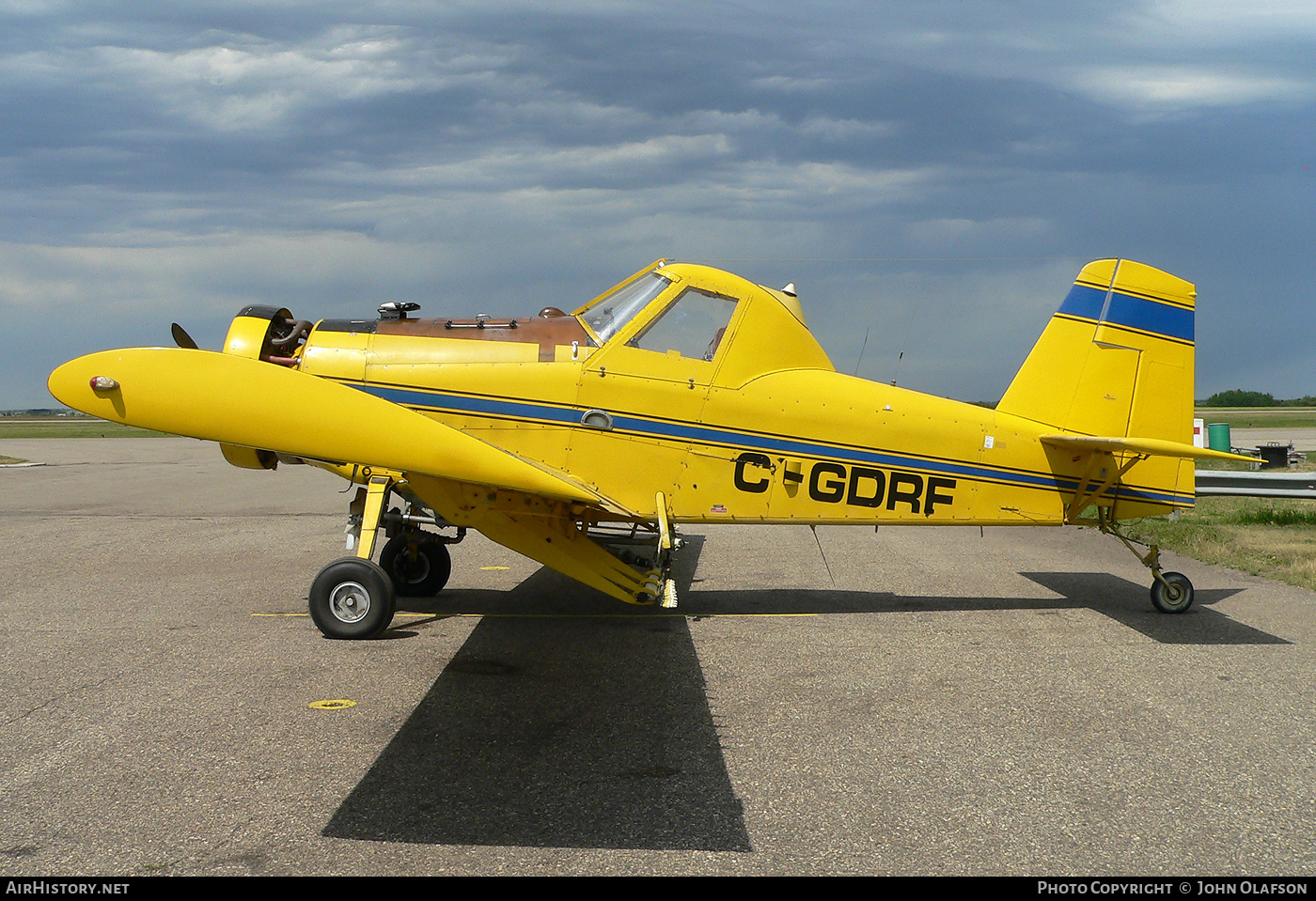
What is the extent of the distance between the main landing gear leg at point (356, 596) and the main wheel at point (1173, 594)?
670 centimetres

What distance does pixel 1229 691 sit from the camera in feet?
19.8

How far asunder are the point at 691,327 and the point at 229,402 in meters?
3.43

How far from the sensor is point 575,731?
520cm

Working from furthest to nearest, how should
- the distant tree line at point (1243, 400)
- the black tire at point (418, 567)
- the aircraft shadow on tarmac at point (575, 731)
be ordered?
the distant tree line at point (1243, 400) < the black tire at point (418, 567) < the aircraft shadow on tarmac at point (575, 731)

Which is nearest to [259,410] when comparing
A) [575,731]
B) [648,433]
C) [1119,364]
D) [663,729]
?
[575,731]

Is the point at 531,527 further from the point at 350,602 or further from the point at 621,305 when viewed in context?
the point at 621,305

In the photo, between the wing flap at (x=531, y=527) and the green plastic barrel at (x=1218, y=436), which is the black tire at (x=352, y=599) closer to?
the wing flap at (x=531, y=527)

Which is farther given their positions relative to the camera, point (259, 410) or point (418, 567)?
point (418, 567)

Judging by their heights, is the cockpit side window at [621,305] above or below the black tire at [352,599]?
above

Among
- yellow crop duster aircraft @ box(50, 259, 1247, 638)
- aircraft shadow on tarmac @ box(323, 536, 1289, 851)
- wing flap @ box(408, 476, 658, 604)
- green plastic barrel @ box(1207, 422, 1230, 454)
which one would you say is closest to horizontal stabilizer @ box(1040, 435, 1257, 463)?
yellow crop duster aircraft @ box(50, 259, 1247, 638)

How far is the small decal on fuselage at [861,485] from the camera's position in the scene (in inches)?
297

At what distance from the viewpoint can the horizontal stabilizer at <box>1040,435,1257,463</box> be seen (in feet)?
24.7

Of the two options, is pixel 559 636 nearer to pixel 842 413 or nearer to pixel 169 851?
pixel 842 413

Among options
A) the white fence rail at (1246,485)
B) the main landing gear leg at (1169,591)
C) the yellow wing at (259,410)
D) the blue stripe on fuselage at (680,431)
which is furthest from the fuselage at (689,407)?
the white fence rail at (1246,485)
